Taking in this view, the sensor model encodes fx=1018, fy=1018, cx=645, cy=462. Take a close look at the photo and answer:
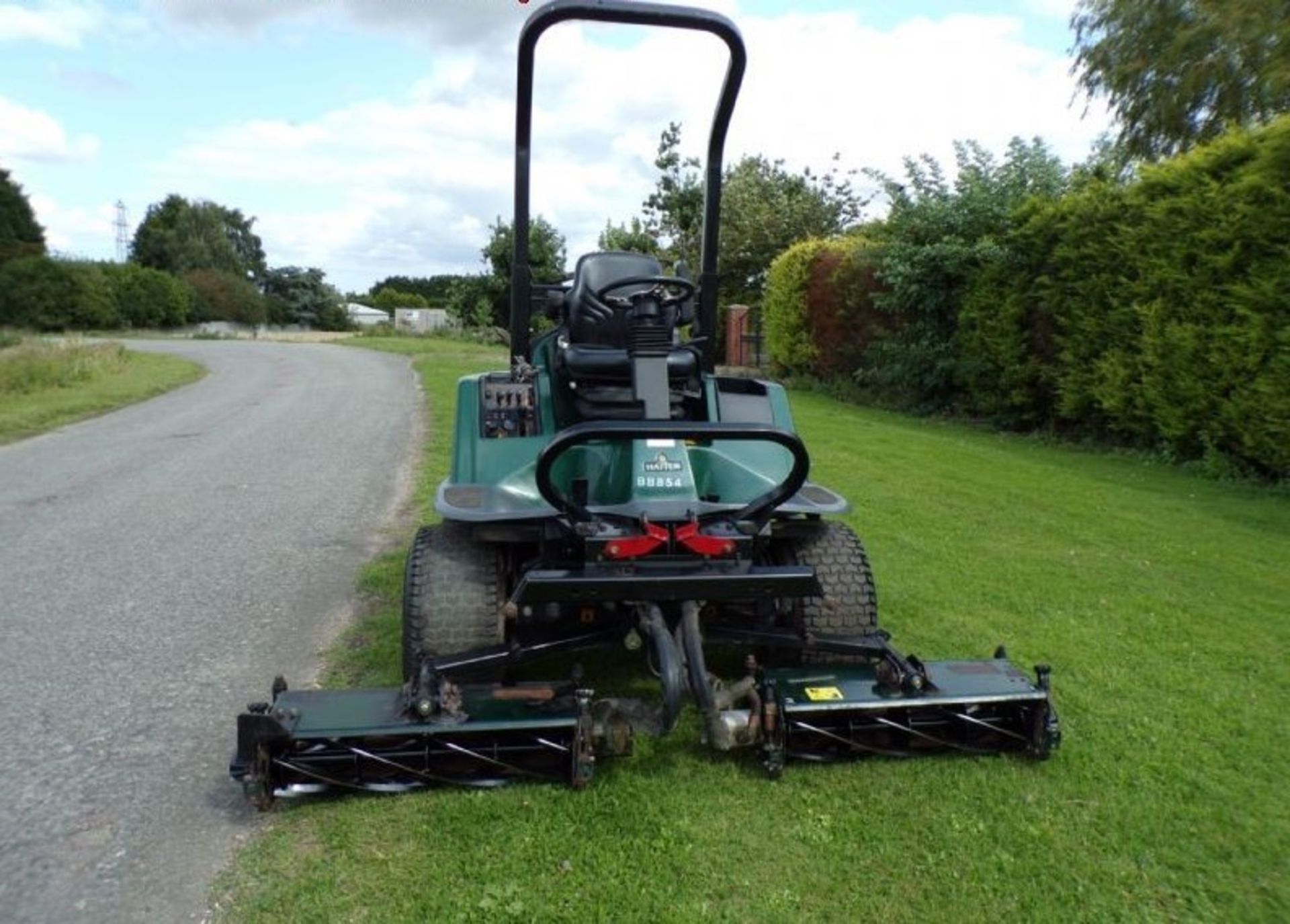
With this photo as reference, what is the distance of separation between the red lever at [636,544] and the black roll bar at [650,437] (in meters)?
0.15

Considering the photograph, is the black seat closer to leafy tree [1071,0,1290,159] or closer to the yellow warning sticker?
the yellow warning sticker

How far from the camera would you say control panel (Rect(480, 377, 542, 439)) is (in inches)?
168

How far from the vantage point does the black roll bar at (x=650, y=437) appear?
312cm

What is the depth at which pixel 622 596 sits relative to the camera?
3.17 meters

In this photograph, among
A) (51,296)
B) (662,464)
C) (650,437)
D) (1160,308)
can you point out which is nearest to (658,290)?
(662,464)

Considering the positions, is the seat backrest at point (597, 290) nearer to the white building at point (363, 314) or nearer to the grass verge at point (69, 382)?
the grass verge at point (69, 382)

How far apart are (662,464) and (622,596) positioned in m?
0.57

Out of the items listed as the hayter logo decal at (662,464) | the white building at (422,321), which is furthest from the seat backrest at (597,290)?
the white building at (422,321)

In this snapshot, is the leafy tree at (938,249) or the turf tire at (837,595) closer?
the turf tire at (837,595)

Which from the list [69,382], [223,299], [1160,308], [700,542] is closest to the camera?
[700,542]

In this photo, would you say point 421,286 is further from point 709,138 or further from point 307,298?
point 709,138

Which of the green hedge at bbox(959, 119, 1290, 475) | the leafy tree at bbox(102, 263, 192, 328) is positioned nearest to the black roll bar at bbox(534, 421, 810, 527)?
the green hedge at bbox(959, 119, 1290, 475)

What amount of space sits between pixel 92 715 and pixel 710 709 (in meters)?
2.47

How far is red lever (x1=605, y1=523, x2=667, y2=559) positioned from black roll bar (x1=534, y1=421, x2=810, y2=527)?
5.8 inches
